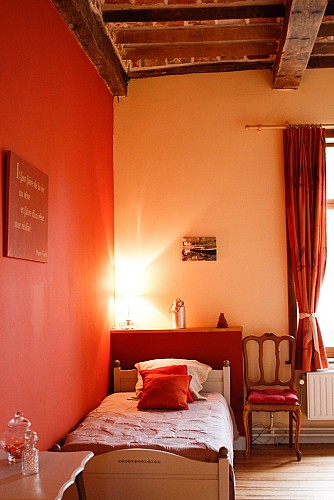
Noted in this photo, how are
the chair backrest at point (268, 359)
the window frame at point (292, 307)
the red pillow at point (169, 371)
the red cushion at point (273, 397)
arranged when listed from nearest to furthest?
Answer: the red pillow at point (169, 371), the red cushion at point (273, 397), the chair backrest at point (268, 359), the window frame at point (292, 307)

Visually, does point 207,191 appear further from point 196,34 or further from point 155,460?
point 155,460

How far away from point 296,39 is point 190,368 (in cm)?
253

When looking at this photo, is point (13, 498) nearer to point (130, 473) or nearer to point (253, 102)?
point (130, 473)

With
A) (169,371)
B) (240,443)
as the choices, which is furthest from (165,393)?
(240,443)

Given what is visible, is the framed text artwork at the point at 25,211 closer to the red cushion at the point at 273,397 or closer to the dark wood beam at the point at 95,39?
the dark wood beam at the point at 95,39

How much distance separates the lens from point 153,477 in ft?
10.5

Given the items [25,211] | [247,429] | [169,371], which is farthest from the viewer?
[247,429]

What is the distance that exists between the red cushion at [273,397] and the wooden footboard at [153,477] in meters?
1.73

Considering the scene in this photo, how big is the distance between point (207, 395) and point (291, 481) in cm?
89

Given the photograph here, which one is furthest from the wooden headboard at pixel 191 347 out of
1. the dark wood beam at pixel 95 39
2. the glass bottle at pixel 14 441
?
the glass bottle at pixel 14 441

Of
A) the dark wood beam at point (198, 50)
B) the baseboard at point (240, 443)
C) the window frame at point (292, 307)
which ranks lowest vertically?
the baseboard at point (240, 443)

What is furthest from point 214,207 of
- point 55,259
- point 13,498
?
point 13,498

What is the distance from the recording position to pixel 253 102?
18.1ft

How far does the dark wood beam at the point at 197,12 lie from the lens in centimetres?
442
